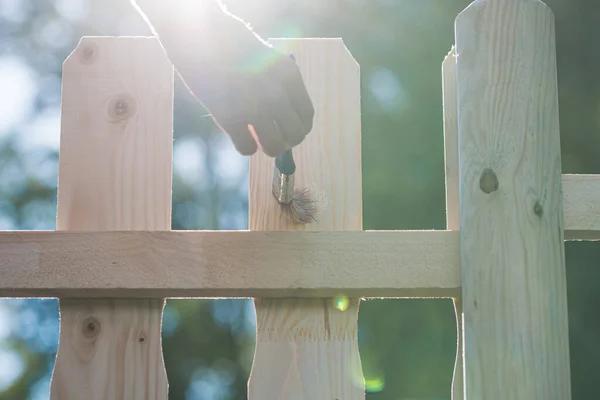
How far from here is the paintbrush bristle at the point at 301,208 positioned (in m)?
1.46

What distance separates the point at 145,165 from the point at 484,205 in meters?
0.63

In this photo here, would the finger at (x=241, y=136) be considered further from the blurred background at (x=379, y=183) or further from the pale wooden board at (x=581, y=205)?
the blurred background at (x=379, y=183)

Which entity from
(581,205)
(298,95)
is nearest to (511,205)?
(581,205)

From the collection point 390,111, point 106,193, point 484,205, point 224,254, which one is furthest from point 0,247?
point 390,111

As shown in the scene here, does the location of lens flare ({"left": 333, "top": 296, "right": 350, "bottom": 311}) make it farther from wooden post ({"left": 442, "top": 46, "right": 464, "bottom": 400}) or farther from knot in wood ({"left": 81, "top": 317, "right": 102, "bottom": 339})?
knot in wood ({"left": 81, "top": 317, "right": 102, "bottom": 339})

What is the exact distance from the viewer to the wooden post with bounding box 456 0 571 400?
1350 mm

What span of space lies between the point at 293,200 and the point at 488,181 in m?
0.36

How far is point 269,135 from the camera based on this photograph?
1107 mm

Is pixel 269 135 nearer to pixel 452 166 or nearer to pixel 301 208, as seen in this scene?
pixel 301 208

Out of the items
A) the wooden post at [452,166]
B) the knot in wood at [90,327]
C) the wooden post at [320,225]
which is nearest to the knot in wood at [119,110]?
the wooden post at [320,225]

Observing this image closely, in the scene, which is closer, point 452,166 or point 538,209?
point 538,209

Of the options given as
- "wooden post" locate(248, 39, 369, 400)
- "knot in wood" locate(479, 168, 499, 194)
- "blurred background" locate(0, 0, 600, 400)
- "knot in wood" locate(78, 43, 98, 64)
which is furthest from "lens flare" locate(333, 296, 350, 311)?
"blurred background" locate(0, 0, 600, 400)

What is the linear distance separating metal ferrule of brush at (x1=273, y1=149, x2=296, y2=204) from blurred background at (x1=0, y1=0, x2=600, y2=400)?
355 cm

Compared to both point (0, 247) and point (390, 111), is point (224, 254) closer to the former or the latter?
point (0, 247)
